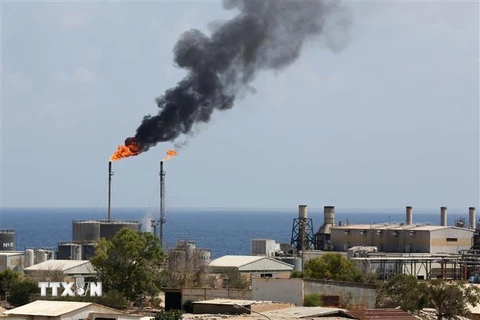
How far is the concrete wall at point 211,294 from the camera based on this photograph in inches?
2638

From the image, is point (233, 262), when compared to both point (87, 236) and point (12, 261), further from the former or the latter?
point (87, 236)

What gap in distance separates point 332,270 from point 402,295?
919 inches

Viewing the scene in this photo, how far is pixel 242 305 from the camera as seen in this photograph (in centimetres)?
5847

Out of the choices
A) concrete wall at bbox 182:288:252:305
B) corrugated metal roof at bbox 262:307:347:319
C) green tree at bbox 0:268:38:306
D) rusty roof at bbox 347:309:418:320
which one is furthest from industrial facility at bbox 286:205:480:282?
corrugated metal roof at bbox 262:307:347:319

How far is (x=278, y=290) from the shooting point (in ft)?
215

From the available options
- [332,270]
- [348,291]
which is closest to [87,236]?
[332,270]

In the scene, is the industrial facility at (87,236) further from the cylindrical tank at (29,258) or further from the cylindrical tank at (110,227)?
the cylindrical tank at (29,258)

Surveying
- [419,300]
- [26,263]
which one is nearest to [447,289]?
[419,300]

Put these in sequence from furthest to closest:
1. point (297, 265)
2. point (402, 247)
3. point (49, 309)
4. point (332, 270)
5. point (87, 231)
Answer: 1. point (87, 231)
2. point (402, 247)
3. point (297, 265)
4. point (332, 270)
5. point (49, 309)

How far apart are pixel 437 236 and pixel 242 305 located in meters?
59.8

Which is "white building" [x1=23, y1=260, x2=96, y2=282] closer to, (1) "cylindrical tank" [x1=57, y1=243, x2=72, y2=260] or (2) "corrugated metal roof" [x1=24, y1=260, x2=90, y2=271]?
(2) "corrugated metal roof" [x1=24, y1=260, x2=90, y2=271]

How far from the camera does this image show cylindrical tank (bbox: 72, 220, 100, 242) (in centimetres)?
11706

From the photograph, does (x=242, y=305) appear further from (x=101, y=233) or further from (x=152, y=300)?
(x=101, y=233)

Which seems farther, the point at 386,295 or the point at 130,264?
the point at 130,264
